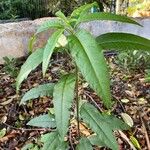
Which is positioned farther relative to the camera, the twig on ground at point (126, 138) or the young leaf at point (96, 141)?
the twig on ground at point (126, 138)

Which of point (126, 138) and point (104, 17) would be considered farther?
point (126, 138)

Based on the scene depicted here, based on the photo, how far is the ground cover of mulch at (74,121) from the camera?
8.95ft

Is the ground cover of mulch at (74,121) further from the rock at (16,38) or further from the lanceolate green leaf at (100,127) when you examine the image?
the lanceolate green leaf at (100,127)

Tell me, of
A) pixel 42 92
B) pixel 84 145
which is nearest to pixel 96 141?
pixel 84 145

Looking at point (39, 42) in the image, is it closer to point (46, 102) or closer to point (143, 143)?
point (46, 102)

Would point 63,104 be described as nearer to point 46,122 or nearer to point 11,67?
point 46,122

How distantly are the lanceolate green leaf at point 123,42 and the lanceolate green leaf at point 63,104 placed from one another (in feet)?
0.82

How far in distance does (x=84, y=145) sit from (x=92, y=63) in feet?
2.06

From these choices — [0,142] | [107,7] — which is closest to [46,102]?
A: [0,142]

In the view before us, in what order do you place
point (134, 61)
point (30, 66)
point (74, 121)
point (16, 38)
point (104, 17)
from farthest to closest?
point (16, 38), point (134, 61), point (74, 121), point (30, 66), point (104, 17)

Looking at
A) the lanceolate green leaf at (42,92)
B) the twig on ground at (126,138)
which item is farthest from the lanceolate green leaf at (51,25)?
the twig on ground at (126,138)

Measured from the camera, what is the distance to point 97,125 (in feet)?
6.15

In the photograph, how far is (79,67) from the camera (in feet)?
5.12

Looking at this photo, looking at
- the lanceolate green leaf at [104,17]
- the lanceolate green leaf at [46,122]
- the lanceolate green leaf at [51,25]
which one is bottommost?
the lanceolate green leaf at [46,122]
